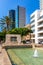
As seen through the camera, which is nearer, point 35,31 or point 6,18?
point 6,18

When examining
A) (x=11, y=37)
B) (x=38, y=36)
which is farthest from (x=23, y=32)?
(x=11, y=37)

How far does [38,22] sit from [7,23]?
14773mm

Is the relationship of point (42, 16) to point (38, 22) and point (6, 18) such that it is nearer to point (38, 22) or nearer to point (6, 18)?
point (38, 22)

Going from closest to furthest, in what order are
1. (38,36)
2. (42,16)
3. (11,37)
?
(11,37)
(42,16)
(38,36)

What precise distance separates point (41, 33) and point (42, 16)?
778 centimetres

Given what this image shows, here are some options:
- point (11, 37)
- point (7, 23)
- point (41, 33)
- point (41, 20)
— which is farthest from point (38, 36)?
point (11, 37)

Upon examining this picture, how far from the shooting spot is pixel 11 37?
5488 cm

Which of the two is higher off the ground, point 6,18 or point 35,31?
point 6,18

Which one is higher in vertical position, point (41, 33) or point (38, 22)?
point (38, 22)

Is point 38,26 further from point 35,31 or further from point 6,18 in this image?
point 6,18

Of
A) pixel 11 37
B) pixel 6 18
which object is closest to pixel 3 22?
pixel 6 18

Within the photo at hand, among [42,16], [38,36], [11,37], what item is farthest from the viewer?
[38,36]

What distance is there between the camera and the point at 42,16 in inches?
2985

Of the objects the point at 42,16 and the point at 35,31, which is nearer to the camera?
the point at 42,16
